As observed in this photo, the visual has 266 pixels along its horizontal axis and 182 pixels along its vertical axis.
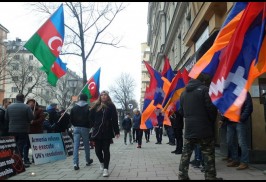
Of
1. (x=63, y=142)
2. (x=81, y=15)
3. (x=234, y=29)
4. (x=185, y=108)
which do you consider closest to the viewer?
(x=234, y=29)

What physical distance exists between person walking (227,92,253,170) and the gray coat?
16.9 feet

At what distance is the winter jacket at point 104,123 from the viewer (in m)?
8.02

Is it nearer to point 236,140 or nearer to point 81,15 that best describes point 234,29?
point 236,140

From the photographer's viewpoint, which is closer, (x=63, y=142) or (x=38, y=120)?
(x=38, y=120)

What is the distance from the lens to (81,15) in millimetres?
25719

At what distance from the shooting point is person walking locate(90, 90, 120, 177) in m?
8.00

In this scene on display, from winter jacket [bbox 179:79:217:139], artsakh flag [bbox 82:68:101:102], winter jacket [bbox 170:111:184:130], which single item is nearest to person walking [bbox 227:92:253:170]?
winter jacket [bbox 179:79:217:139]

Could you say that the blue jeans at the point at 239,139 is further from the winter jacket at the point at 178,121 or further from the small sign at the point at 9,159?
the small sign at the point at 9,159

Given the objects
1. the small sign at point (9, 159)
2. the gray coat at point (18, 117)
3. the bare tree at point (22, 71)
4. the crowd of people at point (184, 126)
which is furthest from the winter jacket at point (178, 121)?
the bare tree at point (22, 71)

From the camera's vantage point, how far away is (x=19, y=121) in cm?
952

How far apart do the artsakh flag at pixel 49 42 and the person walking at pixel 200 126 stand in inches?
186

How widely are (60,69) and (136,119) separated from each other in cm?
852

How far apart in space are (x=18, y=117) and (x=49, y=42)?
7.12 feet

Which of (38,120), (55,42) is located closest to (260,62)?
(55,42)
